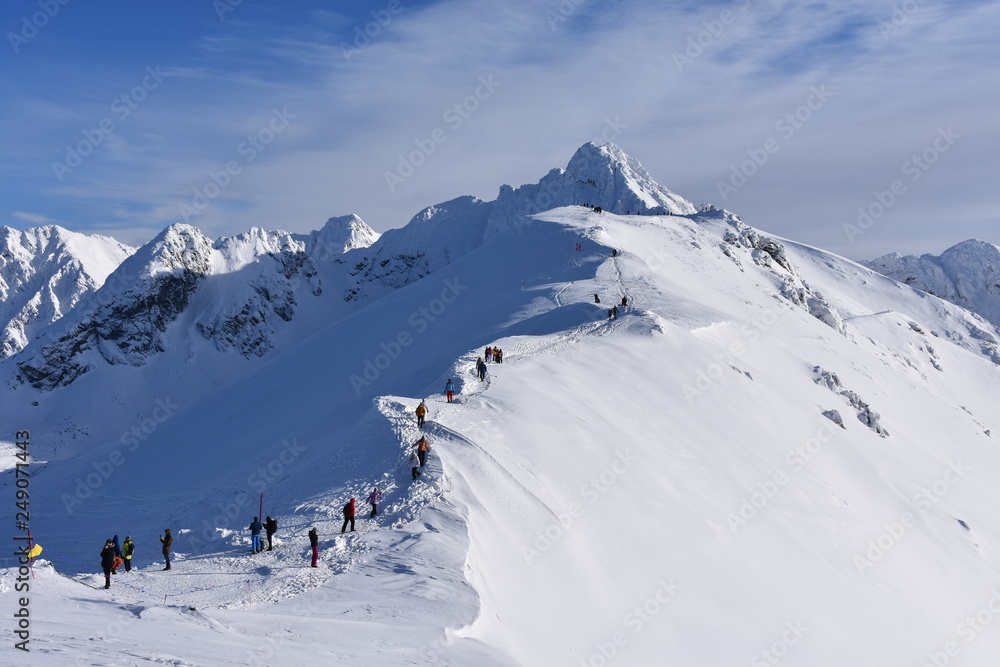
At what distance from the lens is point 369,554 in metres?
16.7

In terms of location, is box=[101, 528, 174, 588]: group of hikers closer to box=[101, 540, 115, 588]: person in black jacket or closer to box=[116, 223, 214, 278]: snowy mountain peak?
box=[101, 540, 115, 588]: person in black jacket

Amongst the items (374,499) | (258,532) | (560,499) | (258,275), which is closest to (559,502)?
(560,499)

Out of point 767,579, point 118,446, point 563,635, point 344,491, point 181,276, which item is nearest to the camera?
point 563,635

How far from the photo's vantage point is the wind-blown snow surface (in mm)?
14352

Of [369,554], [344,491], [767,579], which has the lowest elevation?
[767,579]

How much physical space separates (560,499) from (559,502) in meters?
0.20

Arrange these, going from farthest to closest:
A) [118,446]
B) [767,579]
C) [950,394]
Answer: [950,394] → [118,446] → [767,579]

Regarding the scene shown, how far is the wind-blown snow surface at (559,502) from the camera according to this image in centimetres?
1435

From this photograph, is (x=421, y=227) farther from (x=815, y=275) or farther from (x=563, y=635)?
(x=563, y=635)

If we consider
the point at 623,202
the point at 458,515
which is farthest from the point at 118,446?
the point at 623,202

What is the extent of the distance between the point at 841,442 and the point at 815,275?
9081 cm

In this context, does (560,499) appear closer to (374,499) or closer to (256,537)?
(374,499)

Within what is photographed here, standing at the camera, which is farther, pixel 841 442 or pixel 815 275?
pixel 815 275

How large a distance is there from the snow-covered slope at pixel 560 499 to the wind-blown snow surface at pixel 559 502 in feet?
0.39
